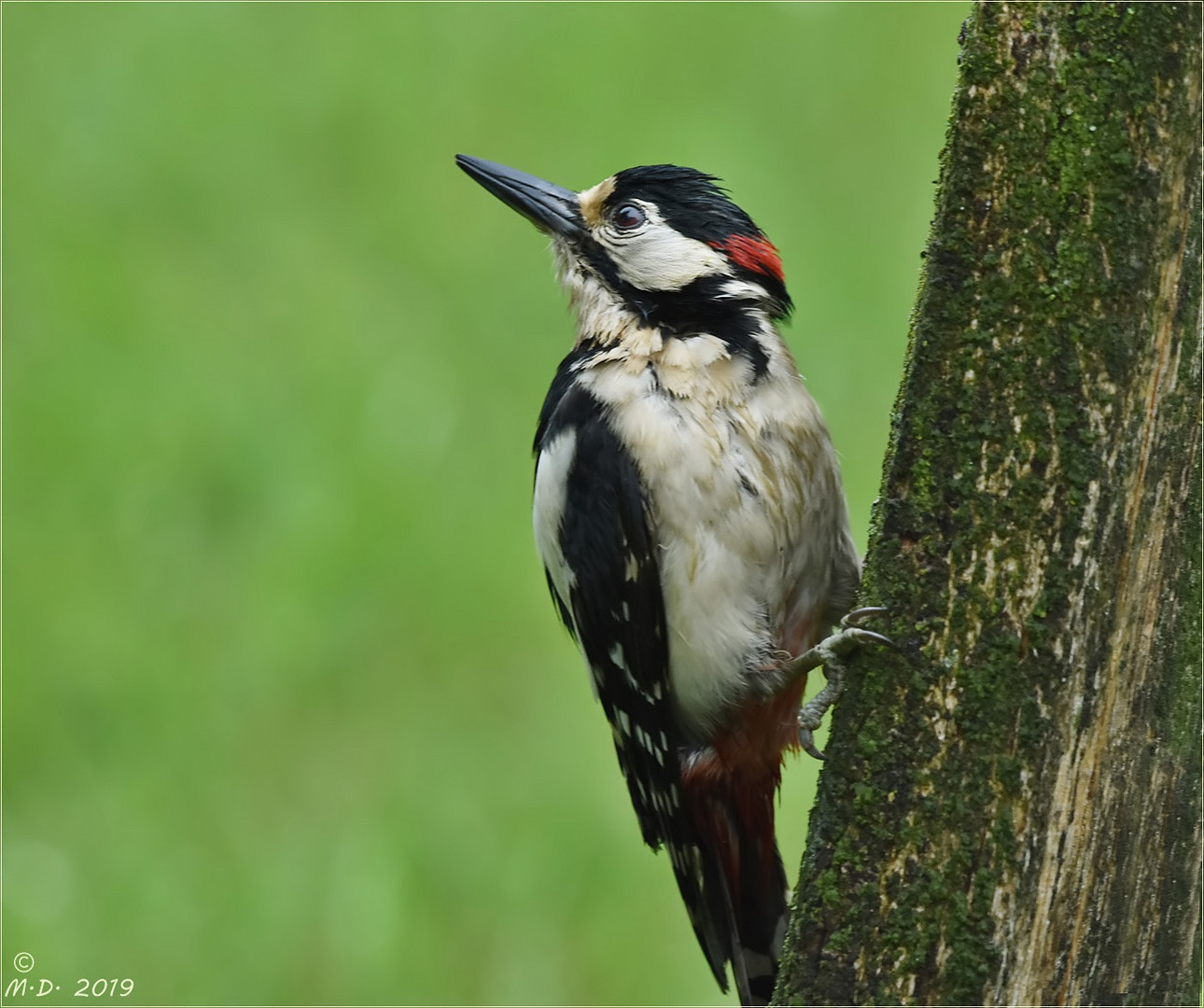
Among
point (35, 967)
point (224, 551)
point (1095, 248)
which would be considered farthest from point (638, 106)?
point (1095, 248)

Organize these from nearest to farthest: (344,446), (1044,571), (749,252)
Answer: (1044,571)
(749,252)
(344,446)

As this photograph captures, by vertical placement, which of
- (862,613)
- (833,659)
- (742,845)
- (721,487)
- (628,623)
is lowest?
(742,845)

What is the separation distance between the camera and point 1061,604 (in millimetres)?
2582

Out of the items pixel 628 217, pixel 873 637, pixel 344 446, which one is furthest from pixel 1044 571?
pixel 344 446

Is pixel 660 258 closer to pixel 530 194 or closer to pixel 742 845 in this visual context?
pixel 530 194

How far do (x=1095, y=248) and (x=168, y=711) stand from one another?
4339 millimetres

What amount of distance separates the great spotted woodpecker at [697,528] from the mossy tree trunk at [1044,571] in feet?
2.30

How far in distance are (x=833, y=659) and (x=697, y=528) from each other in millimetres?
729

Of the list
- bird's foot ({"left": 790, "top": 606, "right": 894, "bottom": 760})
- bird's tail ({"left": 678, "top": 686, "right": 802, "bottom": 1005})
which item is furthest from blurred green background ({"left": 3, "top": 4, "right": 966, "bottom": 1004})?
bird's foot ({"left": 790, "top": 606, "right": 894, "bottom": 760})

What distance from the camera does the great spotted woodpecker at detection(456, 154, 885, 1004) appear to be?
3557 millimetres

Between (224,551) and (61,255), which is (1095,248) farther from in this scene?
(61,255)

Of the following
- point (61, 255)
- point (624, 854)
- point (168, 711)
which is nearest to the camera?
Answer: point (624, 854)

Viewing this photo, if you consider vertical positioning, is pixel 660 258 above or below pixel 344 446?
above

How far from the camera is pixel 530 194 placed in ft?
13.7
